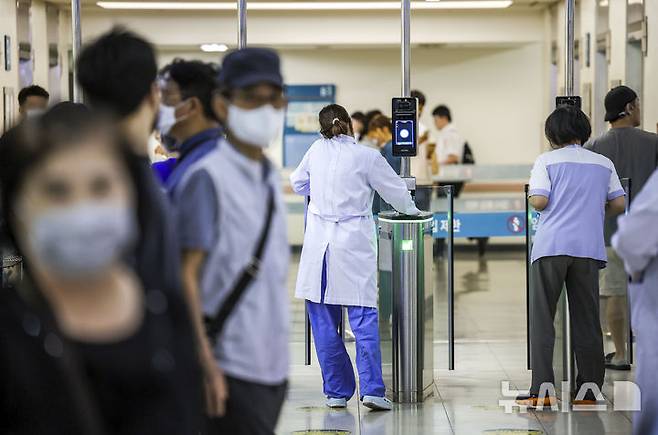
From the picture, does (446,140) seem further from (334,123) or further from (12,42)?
(334,123)

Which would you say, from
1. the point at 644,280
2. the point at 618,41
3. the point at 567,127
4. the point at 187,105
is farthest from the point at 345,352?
the point at 618,41

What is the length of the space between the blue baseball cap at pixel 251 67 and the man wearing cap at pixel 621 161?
154 inches

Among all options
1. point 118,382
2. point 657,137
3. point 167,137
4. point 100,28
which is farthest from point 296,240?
point 118,382

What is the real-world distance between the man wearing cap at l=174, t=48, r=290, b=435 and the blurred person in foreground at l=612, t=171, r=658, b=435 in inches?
43.1

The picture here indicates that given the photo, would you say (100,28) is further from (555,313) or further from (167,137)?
(167,137)

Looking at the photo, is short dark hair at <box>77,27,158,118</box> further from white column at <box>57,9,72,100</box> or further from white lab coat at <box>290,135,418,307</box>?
white column at <box>57,9,72,100</box>

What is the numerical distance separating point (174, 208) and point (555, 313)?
3.38 meters

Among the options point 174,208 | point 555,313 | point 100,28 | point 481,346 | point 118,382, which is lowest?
point 481,346

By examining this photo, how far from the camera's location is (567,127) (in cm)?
598

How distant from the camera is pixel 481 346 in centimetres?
832

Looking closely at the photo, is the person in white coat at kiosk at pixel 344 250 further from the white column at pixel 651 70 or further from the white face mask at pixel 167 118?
the white column at pixel 651 70

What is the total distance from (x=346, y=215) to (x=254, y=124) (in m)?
2.88

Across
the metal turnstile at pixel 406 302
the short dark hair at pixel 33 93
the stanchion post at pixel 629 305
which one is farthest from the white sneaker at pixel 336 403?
the short dark hair at pixel 33 93

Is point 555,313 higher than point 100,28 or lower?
lower
